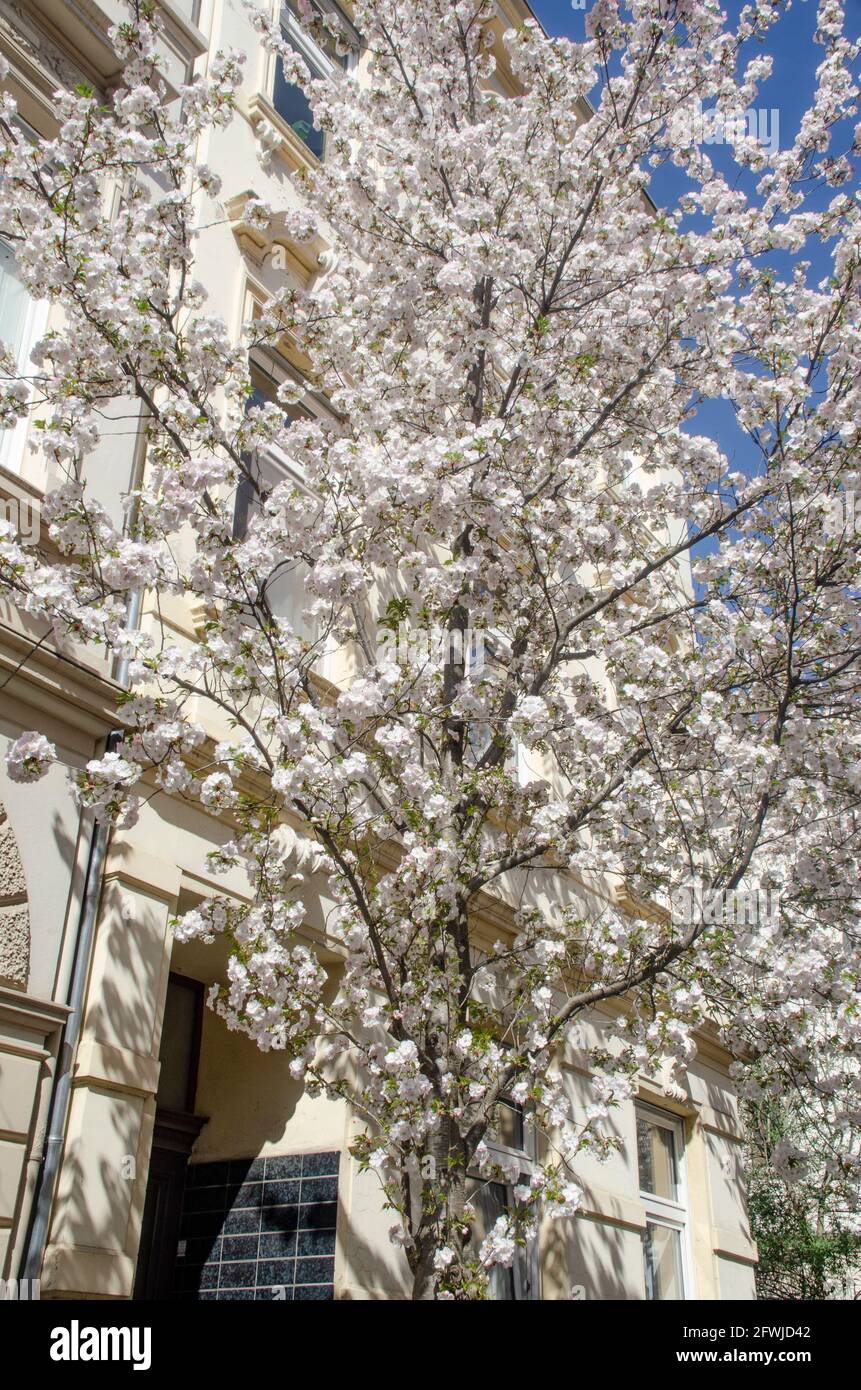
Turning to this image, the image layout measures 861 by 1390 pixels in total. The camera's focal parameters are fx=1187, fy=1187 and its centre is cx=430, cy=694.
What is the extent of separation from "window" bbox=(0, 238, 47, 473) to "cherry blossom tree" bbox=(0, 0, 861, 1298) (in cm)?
16

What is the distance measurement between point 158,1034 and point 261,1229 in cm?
166

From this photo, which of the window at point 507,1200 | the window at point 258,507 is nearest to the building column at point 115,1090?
the window at point 258,507

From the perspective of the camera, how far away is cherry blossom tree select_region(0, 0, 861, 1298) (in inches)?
214

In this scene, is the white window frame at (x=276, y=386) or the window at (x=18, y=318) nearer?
the window at (x=18, y=318)

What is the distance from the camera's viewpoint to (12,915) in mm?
5383

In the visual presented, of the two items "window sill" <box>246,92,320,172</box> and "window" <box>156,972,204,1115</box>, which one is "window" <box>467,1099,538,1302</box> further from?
"window sill" <box>246,92,320,172</box>

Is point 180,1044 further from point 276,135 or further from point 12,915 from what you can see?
point 276,135

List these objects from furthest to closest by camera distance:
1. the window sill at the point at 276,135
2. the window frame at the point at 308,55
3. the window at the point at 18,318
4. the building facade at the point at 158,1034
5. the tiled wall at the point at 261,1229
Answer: the window frame at the point at 308,55, the window sill at the point at 276,135, the window at the point at 18,318, the tiled wall at the point at 261,1229, the building facade at the point at 158,1034

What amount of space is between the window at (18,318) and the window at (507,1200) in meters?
5.35

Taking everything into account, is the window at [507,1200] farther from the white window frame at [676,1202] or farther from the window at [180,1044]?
the window at [180,1044]

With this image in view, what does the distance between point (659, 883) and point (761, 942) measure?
673mm

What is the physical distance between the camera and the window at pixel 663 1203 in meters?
10.1
